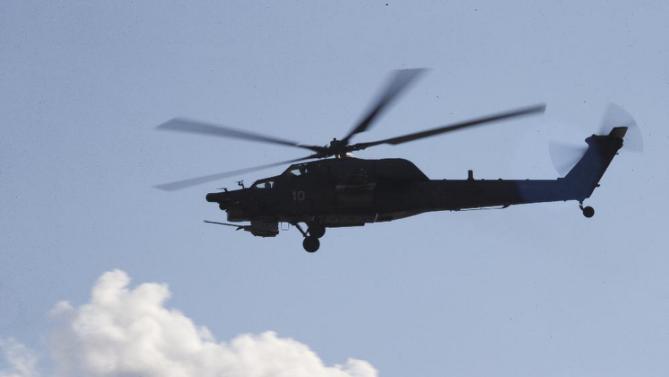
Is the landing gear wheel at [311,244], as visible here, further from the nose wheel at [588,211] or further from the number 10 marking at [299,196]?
the nose wheel at [588,211]

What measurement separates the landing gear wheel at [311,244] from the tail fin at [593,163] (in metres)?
11.3

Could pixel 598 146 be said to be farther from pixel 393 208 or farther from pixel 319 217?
pixel 319 217

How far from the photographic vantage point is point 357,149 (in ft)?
127

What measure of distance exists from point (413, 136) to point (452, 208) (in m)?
5.09

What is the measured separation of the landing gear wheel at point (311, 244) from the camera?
39.4 meters

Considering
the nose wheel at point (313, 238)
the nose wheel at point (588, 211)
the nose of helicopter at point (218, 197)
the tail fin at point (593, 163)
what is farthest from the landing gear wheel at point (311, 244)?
the nose wheel at point (588, 211)

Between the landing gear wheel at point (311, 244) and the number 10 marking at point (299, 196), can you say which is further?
the landing gear wheel at point (311, 244)

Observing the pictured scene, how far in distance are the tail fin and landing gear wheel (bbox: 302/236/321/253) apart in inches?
444

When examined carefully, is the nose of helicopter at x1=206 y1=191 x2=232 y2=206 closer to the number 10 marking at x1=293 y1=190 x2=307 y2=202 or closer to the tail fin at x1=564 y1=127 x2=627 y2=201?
the number 10 marking at x1=293 y1=190 x2=307 y2=202

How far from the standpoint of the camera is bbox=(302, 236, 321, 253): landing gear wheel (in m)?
39.4

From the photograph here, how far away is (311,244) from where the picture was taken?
39.4m

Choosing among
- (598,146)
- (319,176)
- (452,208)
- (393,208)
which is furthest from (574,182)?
(319,176)

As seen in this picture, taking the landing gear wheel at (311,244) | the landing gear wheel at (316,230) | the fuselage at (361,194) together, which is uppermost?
the fuselage at (361,194)

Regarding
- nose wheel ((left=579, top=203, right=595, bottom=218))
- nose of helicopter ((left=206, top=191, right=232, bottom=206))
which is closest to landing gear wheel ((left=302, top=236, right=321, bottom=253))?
nose of helicopter ((left=206, top=191, right=232, bottom=206))
